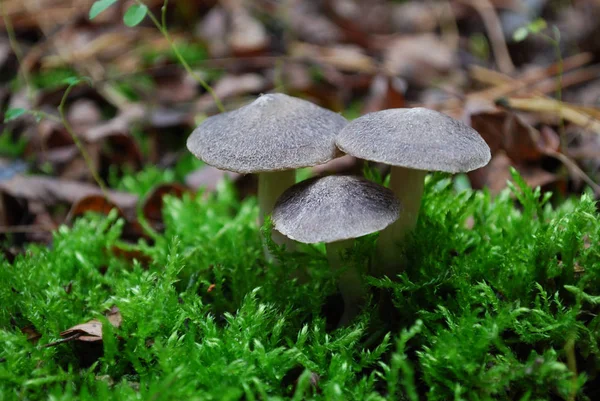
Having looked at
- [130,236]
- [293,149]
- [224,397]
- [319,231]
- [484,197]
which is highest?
[293,149]

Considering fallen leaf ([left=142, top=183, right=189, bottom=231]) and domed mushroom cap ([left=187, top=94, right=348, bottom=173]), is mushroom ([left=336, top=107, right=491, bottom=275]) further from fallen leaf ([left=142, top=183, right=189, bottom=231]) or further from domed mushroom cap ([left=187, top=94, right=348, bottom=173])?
fallen leaf ([left=142, top=183, right=189, bottom=231])

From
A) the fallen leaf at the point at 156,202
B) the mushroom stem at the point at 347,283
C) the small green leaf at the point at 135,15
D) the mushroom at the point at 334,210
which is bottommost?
the fallen leaf at the point at 156,202

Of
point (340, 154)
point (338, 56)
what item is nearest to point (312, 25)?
point (338, 56)

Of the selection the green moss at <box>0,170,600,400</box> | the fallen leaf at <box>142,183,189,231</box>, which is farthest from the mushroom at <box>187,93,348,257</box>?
the fallen leaf at <box>142,183,189,231</box>

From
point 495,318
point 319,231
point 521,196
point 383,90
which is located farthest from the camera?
point 383,90

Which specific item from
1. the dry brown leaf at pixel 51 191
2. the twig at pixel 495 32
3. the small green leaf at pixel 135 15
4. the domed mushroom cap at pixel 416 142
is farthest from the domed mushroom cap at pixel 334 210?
the twig at pixel 495 32

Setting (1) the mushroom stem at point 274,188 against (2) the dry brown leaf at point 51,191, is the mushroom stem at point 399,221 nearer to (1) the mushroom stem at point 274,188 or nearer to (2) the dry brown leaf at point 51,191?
(1) the mushroom stem at point 274,188

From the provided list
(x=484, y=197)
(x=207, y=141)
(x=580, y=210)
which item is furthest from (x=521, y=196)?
(x=207, y=141)

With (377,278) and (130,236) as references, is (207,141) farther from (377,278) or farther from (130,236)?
(130,236)
